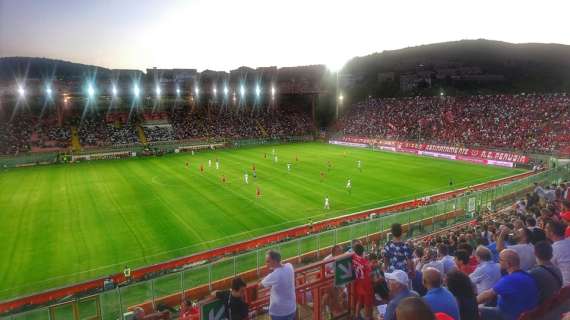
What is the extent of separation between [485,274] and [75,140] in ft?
201

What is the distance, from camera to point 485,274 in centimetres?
662

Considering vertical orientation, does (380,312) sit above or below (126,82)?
below

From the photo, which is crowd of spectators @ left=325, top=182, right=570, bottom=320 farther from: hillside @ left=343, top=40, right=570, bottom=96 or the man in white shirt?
hillside @ left=343, top=40, right=570, bottom=96

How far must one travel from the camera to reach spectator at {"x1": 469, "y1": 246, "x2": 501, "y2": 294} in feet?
21.6

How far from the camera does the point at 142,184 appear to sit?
34.2 metres

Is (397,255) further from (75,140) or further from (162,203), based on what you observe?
(75,140)

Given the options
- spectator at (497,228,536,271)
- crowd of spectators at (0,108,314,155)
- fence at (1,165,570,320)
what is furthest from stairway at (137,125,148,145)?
spectator at (497,228,536,271)

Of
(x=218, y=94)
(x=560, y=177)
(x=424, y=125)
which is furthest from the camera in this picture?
(x=218, y=94)

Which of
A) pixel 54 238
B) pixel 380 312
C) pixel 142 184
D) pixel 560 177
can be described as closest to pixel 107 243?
pixel 54 238

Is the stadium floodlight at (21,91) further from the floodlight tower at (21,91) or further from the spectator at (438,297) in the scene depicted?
the spectator at (438,297)

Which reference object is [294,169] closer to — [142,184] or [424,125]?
[142,184]

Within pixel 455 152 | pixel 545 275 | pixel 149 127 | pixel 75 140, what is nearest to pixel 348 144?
pixel 455 152

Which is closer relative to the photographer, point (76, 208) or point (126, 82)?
point (76, 208)

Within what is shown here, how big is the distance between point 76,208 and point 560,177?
33455 millimetres
